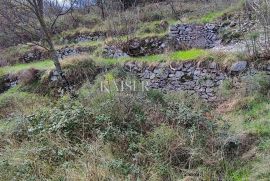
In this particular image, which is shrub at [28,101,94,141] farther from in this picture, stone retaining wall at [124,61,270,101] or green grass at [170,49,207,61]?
green grass at [170,49,207,61]

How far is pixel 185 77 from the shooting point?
9.45 meters

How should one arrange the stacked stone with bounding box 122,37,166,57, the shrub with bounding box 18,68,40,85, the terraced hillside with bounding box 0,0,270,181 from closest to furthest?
the terraced hillside with bounding box 0,0,270,181
the shrub with bounding box 18,68,40,85
the stacked stone with bounding box 122,37,166,57

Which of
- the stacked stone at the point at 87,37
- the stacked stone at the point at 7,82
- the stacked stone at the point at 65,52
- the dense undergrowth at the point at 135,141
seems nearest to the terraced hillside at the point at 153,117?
the dense undergrowth at the point at 135,141

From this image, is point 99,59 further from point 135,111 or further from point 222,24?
point 135,111

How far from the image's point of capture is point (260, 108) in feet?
22.6

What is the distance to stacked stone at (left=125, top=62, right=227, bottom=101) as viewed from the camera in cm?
880

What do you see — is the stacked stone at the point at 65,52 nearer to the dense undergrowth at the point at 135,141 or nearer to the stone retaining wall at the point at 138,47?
the stone retaining wall at the point at 138,47

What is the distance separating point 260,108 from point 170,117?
→ 5.83 feet

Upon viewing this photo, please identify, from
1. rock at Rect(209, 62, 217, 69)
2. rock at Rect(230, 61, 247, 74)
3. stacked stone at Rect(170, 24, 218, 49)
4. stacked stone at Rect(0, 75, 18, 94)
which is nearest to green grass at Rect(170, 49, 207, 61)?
rock at Rect(209, 62, 217, 69)

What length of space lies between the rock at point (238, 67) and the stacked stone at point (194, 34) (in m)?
4.54

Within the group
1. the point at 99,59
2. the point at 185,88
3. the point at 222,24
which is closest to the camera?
the point at 185,88

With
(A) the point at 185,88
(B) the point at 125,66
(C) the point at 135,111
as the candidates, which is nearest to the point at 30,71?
(B) the point at 125,66

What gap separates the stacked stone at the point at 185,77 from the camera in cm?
880

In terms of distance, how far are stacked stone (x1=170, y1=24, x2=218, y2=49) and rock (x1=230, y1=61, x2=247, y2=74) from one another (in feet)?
14.9
